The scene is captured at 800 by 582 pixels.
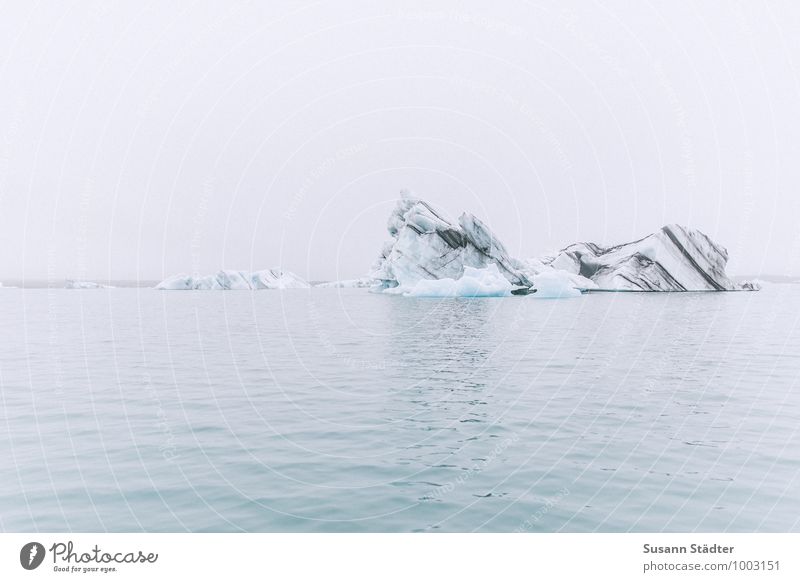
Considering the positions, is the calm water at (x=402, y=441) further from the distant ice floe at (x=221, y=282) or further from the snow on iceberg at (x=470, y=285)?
the distant ice floe at (x=221, y=282)

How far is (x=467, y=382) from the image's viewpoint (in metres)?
13.5

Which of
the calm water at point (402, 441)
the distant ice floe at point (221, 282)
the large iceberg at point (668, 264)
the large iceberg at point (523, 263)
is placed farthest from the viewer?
the distant ice floe at point (221, 282)

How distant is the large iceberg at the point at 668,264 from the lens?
227ft

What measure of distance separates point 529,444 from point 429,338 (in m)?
14.9

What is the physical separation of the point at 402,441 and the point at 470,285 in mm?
49278

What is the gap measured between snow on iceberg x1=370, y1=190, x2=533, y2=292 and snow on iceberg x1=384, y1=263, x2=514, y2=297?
1.41 m

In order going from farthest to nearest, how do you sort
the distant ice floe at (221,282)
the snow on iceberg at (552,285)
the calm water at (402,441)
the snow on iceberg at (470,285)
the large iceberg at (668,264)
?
the distant ice floe at (221,282)
the large iceberg at (668,264)
the snow on iceberg at (470,285)
the snow on iceberg at (552,285)
the calm water at (402,441)

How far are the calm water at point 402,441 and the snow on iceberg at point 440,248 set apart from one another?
42.2 m

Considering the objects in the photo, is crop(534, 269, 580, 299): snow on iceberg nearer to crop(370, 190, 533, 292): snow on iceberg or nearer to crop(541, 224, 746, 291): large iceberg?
crop(370, 190, 533, 292): snow on iceberg

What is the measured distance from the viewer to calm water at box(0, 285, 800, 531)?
605cm

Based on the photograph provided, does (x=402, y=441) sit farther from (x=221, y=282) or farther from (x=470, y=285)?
(x=221, y=282)

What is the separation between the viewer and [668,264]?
227 feet

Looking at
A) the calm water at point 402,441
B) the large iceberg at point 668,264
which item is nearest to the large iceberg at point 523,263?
the large iceberg at point 668,264
